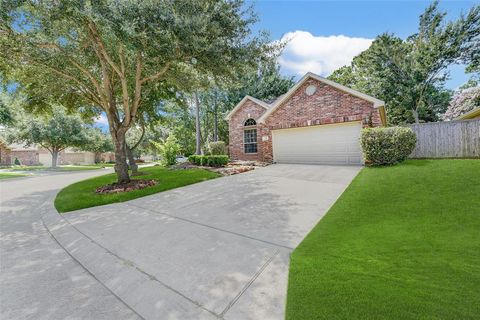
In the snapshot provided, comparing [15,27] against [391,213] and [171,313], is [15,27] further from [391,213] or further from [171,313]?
[391,213]

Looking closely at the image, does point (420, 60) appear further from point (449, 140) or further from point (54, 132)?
point (54, 132)

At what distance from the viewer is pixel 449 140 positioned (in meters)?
9.91

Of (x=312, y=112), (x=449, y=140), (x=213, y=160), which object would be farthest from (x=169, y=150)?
(x=449, y=140)

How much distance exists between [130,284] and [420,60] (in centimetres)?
2668

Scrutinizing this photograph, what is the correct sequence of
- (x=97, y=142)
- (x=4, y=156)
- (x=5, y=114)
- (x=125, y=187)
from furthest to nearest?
(x=4, y=156) → (x=97, y=142) → (x=5, y=114) → (x=125, y=187)

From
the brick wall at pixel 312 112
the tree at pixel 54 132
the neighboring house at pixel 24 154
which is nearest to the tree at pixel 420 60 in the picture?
the brick wall at pixel 312 112

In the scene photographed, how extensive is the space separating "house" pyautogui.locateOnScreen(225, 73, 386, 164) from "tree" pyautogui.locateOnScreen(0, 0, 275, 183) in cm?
589

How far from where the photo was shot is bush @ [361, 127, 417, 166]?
9266 millimetres

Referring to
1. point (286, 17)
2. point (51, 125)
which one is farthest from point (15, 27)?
point (51, 125)

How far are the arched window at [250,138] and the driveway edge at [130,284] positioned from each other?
515 inches

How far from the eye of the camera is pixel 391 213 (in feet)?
14.5

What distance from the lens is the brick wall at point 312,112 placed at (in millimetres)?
11391

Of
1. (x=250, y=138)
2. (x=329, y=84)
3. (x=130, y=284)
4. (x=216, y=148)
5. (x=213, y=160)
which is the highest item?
(x=329, y=84)

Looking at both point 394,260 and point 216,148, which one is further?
point 216,148
